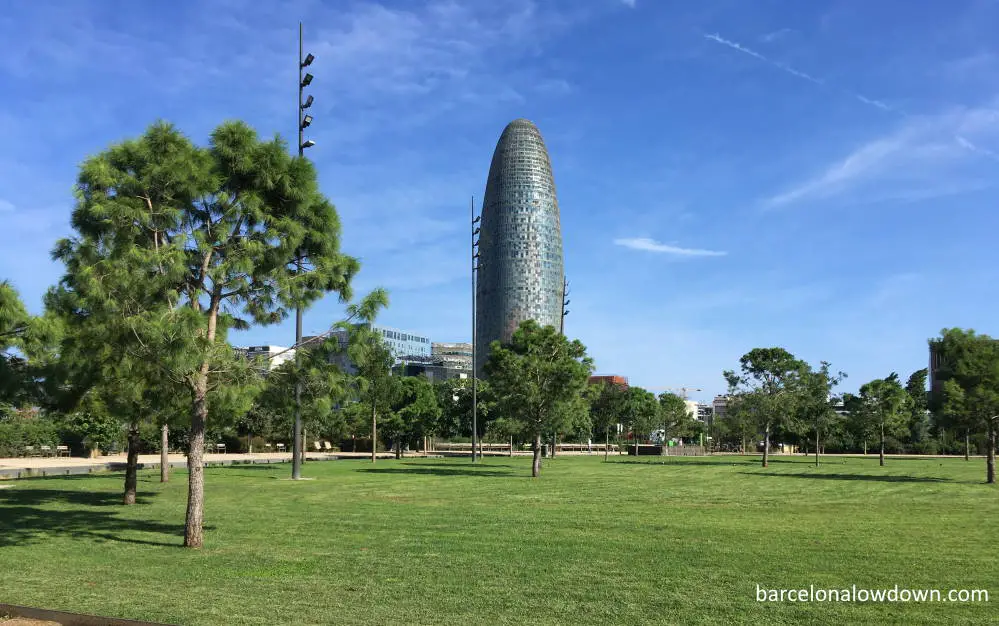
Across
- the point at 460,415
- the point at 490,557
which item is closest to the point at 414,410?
the point at 460,415

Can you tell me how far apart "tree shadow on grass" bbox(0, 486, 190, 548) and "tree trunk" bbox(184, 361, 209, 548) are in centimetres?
59

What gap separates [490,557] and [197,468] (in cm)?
647

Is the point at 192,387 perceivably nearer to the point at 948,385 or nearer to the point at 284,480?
the point at 284,480

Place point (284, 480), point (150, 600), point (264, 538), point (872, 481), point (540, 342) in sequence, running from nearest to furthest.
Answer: point (150, 600), point (264, 538), point (284, 480), point (872, 481), point (540, 342)

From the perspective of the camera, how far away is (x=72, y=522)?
19750 millimetres

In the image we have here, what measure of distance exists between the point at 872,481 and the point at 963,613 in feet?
103

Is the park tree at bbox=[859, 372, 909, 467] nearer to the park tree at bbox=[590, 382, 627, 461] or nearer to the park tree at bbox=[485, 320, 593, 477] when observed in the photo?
the park tree at bbox=[590, 382, 627, 461]

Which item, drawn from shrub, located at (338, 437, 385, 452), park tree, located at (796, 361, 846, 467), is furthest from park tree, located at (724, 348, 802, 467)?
shrub, located at (338, 437, 385, 452)

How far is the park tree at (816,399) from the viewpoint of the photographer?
69375mm

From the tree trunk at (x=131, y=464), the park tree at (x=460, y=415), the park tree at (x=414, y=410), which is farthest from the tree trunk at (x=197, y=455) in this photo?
the park tree at (x=460, y=415)

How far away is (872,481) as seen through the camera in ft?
127

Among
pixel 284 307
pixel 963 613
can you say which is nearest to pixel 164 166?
pixel 284 307

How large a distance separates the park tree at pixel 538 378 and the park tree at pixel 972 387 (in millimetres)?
18087

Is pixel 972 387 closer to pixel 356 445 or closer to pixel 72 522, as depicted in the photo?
pixel 72 522
